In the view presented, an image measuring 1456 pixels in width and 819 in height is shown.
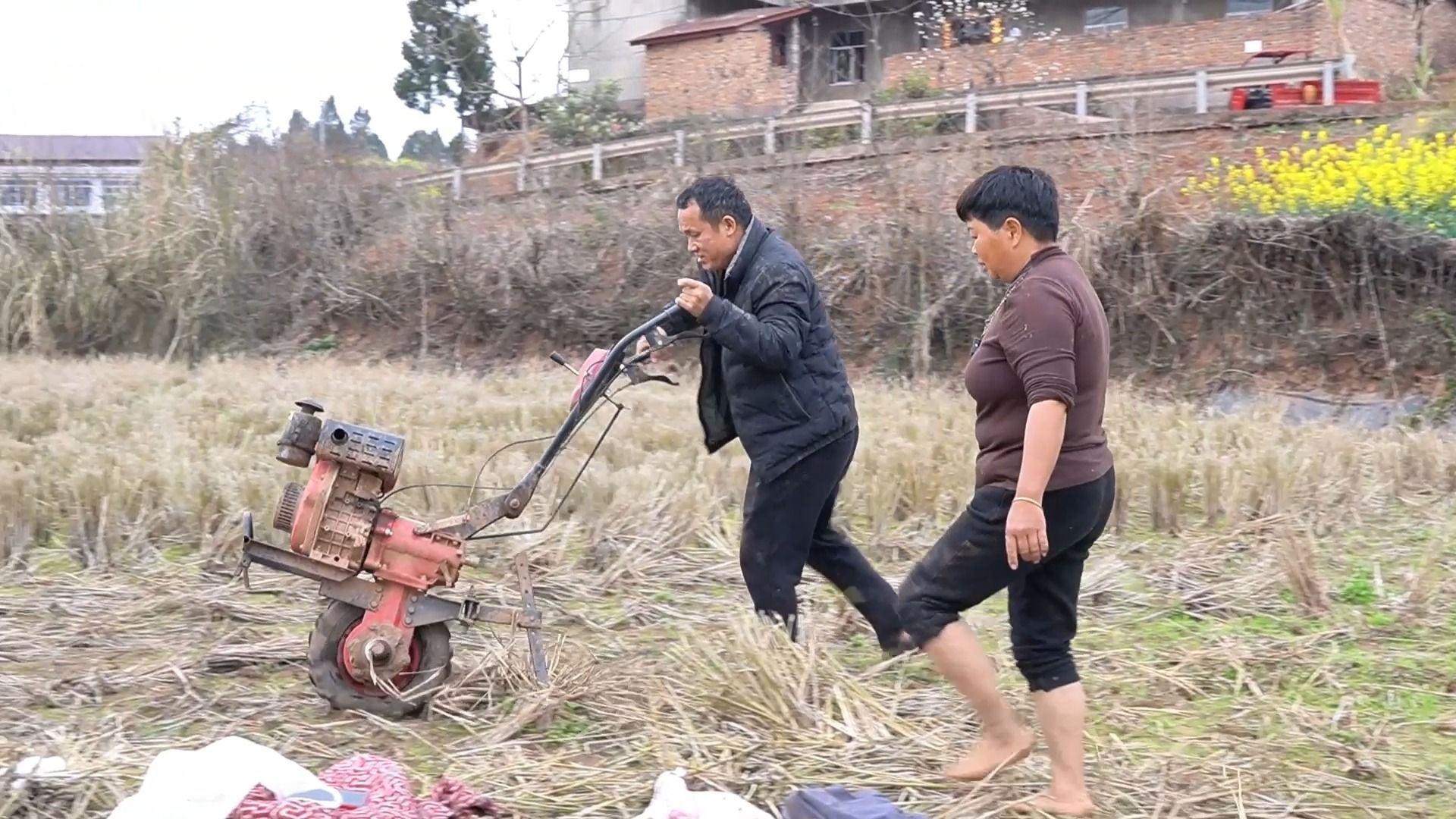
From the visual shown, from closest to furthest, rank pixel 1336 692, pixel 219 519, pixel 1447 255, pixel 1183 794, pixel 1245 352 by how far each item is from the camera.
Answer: pixel 1183 794 < pixel 1336 692 < pixel 219 519 < pixel 1447 255 < pixel 1245 352

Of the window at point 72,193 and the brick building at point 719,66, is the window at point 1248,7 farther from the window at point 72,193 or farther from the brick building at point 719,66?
the window at point 72,193

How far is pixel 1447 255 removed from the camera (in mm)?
13867

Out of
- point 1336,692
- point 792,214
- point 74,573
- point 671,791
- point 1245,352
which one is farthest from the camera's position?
point 792,214

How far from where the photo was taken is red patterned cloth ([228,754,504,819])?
3311 mm

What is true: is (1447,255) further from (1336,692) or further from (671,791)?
(671,791)

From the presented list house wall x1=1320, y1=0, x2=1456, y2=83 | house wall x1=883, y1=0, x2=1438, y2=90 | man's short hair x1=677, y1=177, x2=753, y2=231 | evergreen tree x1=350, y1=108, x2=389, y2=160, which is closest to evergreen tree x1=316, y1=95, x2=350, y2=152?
evergreen tree x1=350, y1=108, x2=389, y2=160

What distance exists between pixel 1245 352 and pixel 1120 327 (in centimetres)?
134

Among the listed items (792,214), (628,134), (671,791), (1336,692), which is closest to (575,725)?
(671,791)

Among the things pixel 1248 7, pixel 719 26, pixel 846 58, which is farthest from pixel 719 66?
pixel 1248 7

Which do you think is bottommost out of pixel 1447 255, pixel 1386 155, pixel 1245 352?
pixel 1245 352

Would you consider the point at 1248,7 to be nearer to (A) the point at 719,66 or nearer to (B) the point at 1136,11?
(B) the point at 1136,11

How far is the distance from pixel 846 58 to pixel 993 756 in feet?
97.7

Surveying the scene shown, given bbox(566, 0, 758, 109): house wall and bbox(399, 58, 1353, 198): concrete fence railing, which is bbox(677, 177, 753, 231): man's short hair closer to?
bbox(399, 58, 1353, 198): concrete fence railing

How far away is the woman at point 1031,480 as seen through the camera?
342 centimetres
